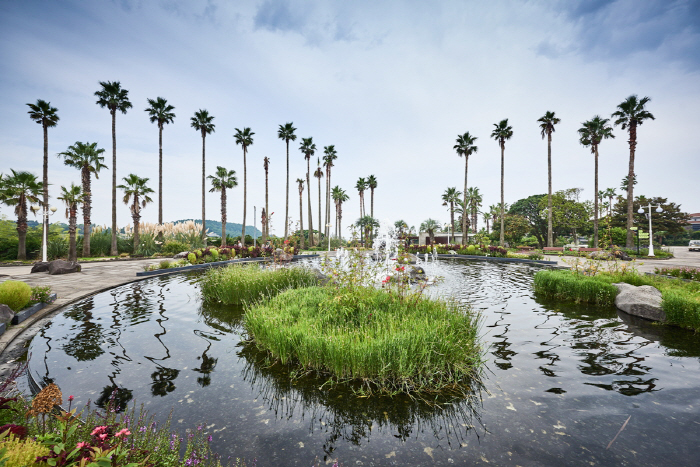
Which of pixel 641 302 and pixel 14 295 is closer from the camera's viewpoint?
pixel 14 295

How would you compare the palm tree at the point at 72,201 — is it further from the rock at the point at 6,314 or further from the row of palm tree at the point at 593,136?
the row of palm tree at the point at 593,136

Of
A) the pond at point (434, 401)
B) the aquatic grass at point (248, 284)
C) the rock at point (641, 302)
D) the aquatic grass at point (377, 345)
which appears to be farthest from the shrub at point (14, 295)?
the rock at point (641, 302)

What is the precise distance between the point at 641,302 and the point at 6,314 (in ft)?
51.6

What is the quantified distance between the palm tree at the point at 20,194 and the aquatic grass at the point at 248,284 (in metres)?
21.6

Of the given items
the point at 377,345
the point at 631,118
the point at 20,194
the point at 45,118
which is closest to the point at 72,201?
the point at 20,194

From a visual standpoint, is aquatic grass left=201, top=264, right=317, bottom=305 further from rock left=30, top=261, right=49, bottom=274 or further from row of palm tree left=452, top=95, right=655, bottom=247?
row of palm tree left=452, top=95, right=655, bottom=247

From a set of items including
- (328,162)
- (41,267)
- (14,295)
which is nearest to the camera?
(14,295)

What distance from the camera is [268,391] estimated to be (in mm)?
4363

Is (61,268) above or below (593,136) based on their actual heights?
below

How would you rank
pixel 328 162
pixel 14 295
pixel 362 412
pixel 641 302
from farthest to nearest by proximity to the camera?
pixel 328 162 < pixel 641 302 < pixel 14 295 < pixel 362 412

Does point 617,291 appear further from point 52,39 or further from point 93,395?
point 52,39

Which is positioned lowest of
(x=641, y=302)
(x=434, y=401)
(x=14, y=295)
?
(x=434, y=401)

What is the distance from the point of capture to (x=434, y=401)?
4.09 m

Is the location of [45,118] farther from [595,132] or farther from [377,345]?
[595,132]
